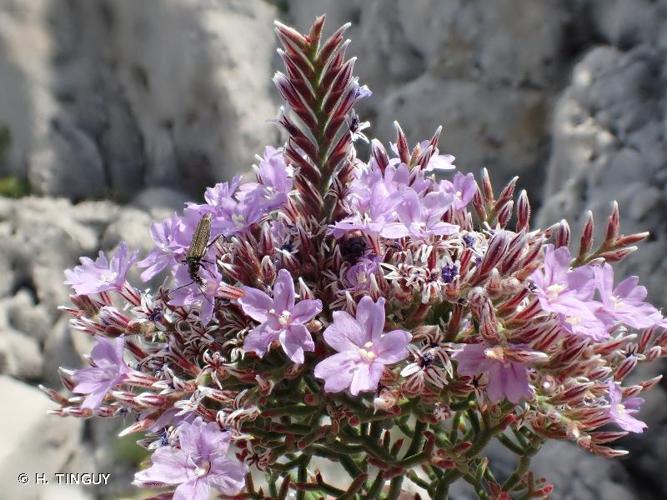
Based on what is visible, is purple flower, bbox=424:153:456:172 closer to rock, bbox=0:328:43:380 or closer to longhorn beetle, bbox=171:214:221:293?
longhorn beetle, bbox=171:214:221:293

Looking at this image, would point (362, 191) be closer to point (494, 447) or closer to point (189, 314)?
point (189, 314)

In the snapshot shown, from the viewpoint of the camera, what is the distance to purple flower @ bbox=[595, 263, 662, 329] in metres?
0.91

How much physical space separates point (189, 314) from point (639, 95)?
8.42ft

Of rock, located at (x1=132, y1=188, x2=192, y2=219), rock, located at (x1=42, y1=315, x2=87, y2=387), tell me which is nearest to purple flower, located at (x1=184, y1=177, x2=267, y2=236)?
rock, located at (x1=42, y1=315, x2=87, y2=387)

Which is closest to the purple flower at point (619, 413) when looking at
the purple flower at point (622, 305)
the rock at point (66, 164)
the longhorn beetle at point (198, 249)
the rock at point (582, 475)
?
the purple flower at point (622, 305)

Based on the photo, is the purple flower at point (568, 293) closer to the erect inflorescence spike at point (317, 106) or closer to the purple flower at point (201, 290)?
the erect inflorescence spike at point (317, 106)

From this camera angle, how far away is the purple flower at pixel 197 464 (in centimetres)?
82

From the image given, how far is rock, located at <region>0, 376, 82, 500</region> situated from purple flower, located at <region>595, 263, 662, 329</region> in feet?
12.2

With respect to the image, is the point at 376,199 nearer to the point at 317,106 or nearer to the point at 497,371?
the point at 317,106

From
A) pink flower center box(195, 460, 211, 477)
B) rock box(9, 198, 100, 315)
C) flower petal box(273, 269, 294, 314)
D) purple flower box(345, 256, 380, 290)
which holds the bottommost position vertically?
rock box(9, 198, 100, 315)

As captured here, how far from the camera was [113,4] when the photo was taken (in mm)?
5711

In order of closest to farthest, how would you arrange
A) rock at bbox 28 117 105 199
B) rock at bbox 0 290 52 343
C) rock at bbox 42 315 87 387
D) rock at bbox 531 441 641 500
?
rock at bbox 531 441 641 500 → rock at bbox 42 315 87 387 → rock at bbox 0 290 52 343 → rock at bbox 28 117 105 199

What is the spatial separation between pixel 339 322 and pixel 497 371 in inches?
8.4

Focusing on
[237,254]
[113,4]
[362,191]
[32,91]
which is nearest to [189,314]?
[237,254]
